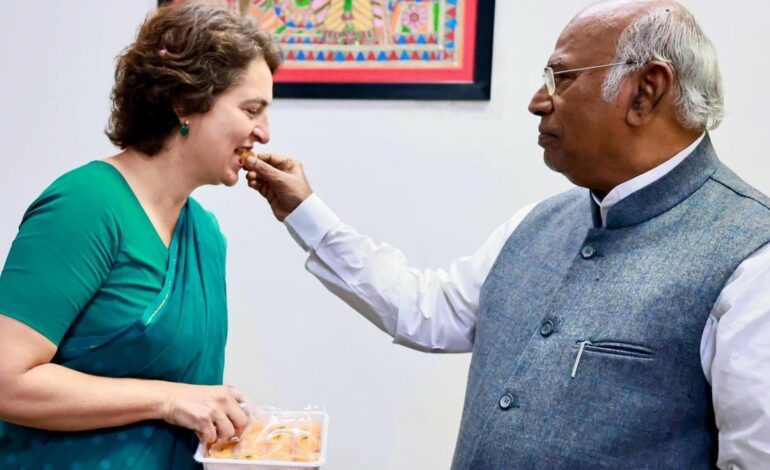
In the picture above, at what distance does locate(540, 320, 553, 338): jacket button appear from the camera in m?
1.10

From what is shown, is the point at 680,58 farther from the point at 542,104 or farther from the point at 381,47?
the point at 381,47

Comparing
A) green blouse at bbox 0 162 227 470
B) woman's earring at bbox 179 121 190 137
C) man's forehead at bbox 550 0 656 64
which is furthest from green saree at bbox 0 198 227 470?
man's forehead at bbox 550 0 656 64

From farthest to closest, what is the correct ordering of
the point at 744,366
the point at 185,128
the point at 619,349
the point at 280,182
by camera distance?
the point at 280,182, the point at 185,128, the point at 619,349, the point at 744,366

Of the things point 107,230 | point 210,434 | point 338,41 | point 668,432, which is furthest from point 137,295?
point 338,41

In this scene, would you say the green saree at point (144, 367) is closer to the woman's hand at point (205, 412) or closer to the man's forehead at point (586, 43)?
the woman's hand at point (205, 412)

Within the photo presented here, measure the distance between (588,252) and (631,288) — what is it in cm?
11

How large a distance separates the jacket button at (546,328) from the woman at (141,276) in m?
0.48

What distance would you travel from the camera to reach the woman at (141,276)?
3.40 feet

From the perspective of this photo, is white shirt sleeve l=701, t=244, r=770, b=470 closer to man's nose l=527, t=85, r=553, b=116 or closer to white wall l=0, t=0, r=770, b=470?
man's nose l=527, t=85, r=553, b=116

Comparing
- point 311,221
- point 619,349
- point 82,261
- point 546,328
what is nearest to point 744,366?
point 619,349

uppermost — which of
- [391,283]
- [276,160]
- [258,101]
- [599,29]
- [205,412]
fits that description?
[599,29]

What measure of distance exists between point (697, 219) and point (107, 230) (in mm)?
858

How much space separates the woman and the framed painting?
1.86 feet

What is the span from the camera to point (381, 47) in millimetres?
1857
